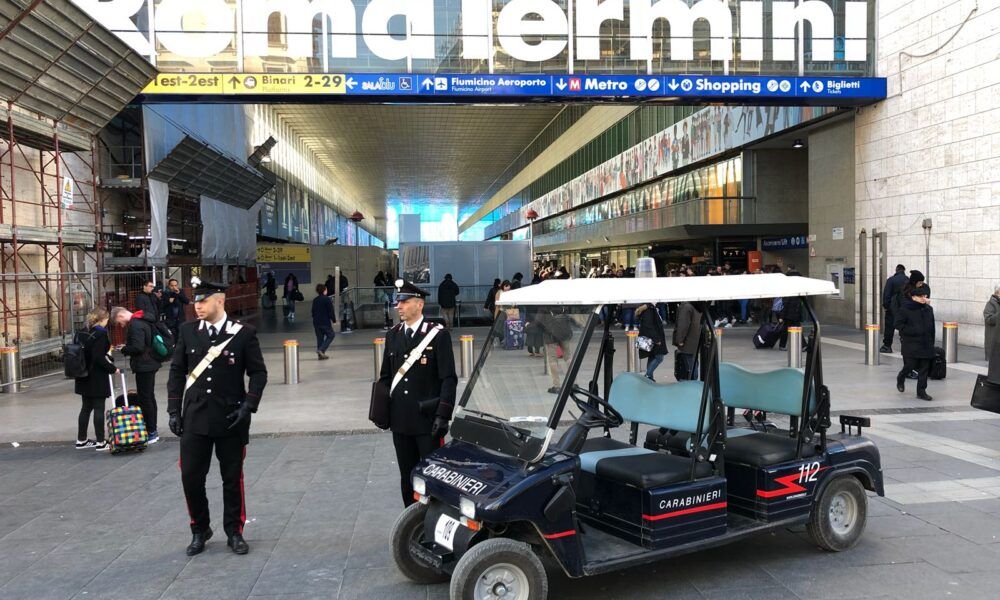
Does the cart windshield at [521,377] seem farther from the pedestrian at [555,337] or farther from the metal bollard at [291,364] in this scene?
the metal bollard at [291,364]

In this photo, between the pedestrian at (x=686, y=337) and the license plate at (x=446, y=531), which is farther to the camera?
the pedestrian at (x=686, y=337)

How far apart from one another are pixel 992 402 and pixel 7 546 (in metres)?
7.55

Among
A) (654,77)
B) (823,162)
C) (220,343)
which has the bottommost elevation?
(220,343)

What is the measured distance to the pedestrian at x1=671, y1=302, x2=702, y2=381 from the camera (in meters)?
5.93

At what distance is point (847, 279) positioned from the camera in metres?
19.8

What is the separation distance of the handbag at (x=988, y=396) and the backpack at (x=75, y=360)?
840 cm

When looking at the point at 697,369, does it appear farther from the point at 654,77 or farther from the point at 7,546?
the point at 654,77

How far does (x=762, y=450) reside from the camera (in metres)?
4.59

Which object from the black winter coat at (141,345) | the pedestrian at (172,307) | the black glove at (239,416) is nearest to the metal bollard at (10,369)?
the pedestrian at (172,307)

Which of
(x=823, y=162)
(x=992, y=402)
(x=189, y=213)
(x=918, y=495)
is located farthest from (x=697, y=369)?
(x=189, y=213)

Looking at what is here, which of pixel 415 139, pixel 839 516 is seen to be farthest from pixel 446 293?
pixel 415 139

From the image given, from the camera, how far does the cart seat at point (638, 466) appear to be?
4160mm

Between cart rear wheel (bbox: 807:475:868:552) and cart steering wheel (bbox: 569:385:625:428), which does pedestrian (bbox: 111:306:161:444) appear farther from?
cart rear wheel (bbox: 807:475:868:552)

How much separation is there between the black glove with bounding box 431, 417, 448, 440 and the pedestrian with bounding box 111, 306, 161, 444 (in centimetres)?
460
